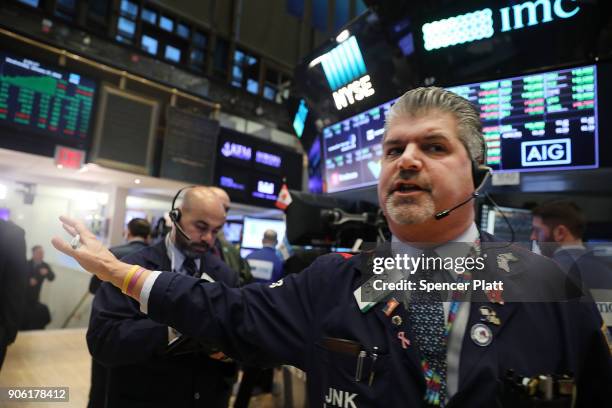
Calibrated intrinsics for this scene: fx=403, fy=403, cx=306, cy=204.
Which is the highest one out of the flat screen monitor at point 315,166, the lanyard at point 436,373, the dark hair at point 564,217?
the flat screen monitor at point 315,166

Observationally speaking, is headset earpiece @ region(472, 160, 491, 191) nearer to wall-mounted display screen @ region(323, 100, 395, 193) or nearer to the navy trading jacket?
the navy trading jacket

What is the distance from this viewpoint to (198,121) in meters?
6.41

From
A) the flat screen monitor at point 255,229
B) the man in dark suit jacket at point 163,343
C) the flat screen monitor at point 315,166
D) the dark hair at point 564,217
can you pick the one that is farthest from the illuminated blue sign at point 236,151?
the dark hair at point 564,217

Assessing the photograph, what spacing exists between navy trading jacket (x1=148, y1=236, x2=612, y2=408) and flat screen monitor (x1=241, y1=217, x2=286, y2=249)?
22.3 feet

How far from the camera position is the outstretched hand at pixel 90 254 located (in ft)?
3.05

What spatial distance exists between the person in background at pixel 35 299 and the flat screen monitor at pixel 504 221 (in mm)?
2110

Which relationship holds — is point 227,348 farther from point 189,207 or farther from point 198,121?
point 198,121

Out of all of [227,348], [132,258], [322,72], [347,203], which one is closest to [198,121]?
[322,72]

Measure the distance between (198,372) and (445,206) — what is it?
4.03 ft

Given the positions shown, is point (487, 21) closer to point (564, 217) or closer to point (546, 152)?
point (546, 152)

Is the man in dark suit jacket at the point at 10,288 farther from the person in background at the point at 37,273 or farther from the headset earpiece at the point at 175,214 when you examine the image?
the headset earpiece at the point at 175,214

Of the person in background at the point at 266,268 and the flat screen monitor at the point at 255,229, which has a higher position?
the flat screen monitor at the point at 255,229

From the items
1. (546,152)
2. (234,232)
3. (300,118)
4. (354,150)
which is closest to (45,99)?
(300,118)

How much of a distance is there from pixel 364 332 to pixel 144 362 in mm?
1067
